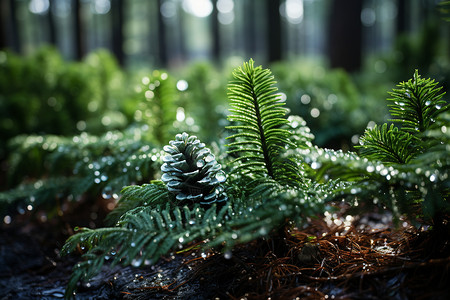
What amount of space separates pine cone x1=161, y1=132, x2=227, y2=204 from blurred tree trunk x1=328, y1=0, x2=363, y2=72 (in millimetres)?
6049

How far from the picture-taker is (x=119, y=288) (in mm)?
1593

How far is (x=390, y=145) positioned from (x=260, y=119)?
54 cm

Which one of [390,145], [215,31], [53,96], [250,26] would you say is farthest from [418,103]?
[250,26]

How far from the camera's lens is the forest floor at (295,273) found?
123 centimetres

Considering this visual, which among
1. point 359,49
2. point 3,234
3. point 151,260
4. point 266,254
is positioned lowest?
point 3,234

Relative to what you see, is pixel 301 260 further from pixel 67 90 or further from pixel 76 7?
pixel 76 7

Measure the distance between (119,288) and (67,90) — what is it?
9.51 feet

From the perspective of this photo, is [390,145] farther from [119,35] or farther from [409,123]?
[119,35]

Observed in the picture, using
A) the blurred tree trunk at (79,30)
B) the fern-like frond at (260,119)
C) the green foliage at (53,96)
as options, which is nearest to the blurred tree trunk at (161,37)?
the blurred tree trunk at (79,30)

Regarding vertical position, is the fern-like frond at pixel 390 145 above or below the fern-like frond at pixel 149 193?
above

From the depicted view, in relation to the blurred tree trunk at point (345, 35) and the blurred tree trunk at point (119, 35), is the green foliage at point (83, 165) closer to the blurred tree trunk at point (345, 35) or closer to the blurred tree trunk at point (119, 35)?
the blurred tree trunk at point (345, 35)

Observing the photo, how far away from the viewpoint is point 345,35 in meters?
6.66

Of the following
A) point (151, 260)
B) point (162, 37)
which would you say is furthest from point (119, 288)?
point (162, 37)

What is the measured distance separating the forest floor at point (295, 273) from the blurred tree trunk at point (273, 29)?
7054mm
